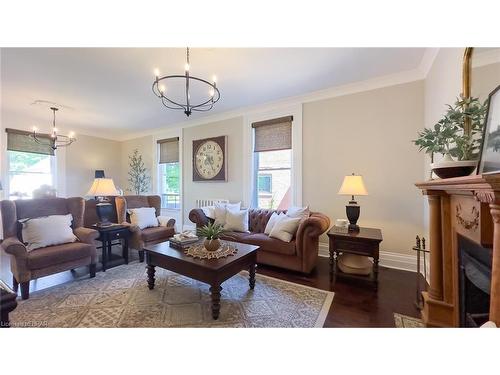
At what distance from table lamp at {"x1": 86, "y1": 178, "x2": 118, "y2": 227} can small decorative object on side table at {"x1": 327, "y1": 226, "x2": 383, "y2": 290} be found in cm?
319

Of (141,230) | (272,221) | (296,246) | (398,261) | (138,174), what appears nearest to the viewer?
(296,246)

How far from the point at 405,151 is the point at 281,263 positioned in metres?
2.27

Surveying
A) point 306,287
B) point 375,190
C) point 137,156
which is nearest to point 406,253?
point 375,190

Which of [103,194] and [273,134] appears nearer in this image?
[103,194]

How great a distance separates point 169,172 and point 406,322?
5.35m

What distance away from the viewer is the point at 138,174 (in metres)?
5.91

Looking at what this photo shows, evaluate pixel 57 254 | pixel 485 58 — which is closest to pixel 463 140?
pixel 485 58

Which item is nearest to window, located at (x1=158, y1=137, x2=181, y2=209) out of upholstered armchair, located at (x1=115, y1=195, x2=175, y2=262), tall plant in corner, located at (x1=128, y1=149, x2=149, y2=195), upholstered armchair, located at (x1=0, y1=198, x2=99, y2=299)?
tall plant in corner, located at (x1=128, y1=149, x2=149, y2=195)

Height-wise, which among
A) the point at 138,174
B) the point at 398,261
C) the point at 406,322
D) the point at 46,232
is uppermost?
the point at 138,174

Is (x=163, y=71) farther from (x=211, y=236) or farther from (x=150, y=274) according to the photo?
(x=150, y=274)

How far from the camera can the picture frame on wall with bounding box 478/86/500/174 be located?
108 cm

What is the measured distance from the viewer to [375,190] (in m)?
3.04

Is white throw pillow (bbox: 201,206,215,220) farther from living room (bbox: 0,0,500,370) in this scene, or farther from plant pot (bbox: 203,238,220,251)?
plant pot (bbox: 203,238,220,251)
